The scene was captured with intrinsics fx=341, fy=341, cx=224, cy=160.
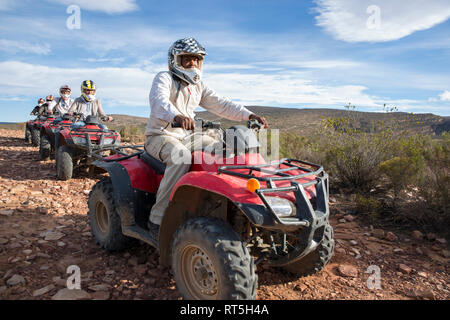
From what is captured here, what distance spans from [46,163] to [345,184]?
8.24 meters

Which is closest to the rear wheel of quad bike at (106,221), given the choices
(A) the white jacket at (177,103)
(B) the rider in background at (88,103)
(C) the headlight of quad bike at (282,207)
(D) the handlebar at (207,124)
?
(A) the white jacket at (177,103)

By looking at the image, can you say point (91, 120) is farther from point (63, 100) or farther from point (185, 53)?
point (185, 53)

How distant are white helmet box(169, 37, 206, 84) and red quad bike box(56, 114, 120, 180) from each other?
426 cm

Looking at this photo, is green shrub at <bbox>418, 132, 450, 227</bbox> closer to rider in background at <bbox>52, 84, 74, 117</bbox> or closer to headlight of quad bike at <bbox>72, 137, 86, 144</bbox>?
headlight of quad bike at <bbox>72, 137, 86, 144</bbox>

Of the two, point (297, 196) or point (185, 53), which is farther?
point (185, 53)

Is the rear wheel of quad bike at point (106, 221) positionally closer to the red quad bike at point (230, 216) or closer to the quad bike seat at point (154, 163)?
the red quad bike at point (230, 216)

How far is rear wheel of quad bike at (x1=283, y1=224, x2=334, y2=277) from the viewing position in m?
3.11

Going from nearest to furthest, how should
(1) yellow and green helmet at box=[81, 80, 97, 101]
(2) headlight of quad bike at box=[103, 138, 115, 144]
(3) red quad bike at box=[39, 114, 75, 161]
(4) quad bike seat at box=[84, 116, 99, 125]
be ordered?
(2) headlight of quad bike at box=[103, 138, 115, 144] < (4) quad bike seat at box=[84, 116, 99, 125] < (1) yellow and green helmet at box=[81, 80, 97, 101] < (3) red quad bike at box=[39, 114, 75, 161]

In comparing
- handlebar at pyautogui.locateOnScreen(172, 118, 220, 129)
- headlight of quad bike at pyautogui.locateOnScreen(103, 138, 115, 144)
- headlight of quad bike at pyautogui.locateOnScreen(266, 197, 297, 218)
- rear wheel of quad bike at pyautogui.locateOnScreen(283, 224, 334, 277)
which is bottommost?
rear wheel of quad bike at pyautogui.locateOnScreen(283, 224, 334, 277)

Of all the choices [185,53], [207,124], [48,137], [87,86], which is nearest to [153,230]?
[207,124]

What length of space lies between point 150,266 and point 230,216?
123 cm

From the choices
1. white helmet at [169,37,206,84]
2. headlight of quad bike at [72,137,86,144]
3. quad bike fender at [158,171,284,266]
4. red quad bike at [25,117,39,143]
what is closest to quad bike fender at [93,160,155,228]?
quad bike fender at [158,171,284,266]

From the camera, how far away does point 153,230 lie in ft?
10.8

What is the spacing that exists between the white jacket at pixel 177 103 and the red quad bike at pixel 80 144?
3.96 m
